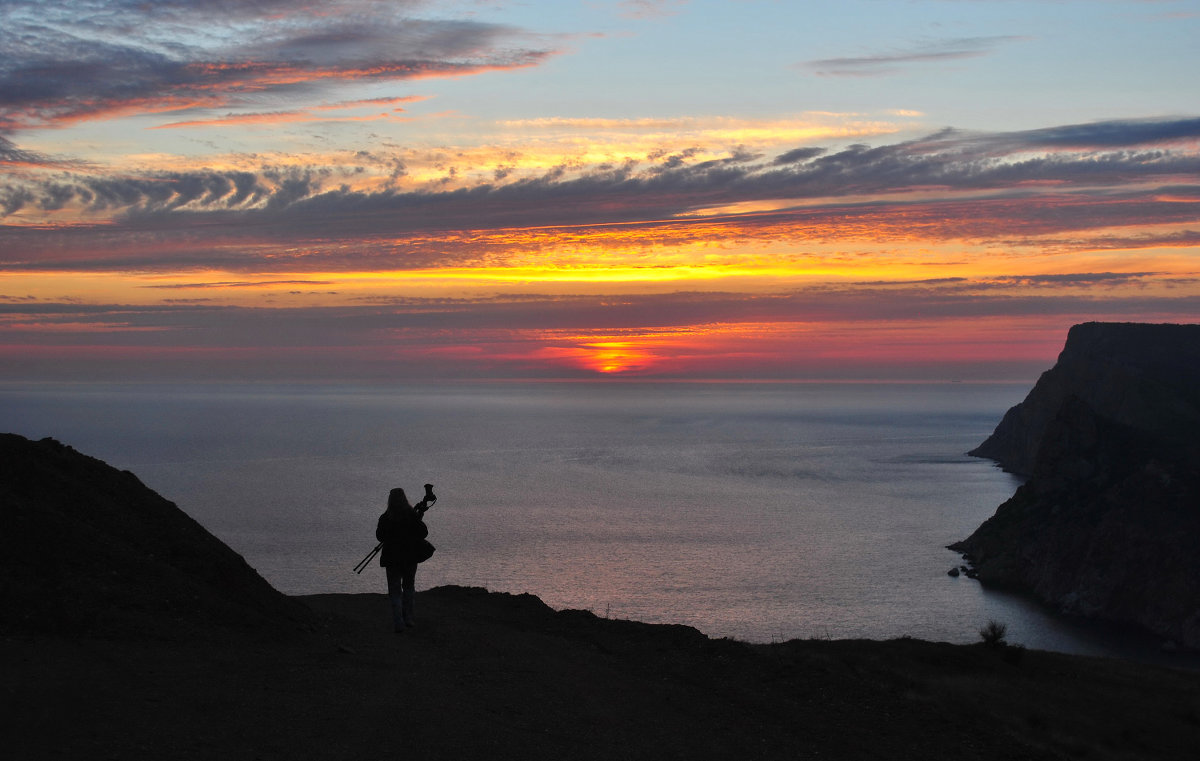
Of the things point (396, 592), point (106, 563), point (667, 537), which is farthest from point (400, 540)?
point (667, 537)

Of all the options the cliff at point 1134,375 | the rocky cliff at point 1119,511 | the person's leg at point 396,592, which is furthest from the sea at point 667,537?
the person's leg at point 396,592

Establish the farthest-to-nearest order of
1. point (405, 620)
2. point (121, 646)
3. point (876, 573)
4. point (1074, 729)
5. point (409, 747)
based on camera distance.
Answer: point (876, 573), point (1074, 729), point (405, 620), point (121, 646), point (409, 747)

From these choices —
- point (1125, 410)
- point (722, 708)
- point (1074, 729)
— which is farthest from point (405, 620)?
point (1125, 410)

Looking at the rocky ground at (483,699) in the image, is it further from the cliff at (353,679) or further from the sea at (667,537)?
the sea at (667,537)

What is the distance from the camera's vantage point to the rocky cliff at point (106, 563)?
46.6 feet

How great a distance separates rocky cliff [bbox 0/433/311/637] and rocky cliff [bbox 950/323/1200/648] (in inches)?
3246

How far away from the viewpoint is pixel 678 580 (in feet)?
268

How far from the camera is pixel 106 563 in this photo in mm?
15516

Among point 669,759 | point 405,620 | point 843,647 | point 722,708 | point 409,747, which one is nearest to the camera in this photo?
point 409,747

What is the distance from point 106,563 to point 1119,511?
99.8 m

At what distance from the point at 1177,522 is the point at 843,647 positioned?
8073cm

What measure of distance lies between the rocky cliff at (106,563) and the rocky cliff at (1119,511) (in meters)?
82.4

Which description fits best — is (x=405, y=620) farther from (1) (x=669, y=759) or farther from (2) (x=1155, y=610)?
(2) (x=1155, y=610)

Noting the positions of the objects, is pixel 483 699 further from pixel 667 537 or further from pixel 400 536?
pixel 667 537
